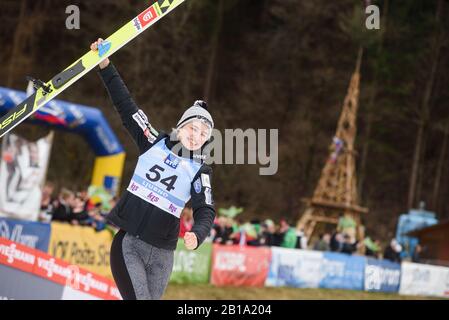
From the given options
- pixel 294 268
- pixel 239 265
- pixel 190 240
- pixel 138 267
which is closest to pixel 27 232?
pixel 239 265

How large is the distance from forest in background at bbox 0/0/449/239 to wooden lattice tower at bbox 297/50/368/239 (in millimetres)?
3688

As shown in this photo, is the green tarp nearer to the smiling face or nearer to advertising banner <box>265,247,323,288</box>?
advertising banner <box>265,247,323,288</box>

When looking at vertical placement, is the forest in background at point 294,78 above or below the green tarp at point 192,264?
above

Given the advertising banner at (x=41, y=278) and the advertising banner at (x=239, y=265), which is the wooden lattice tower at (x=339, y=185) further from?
the advertising banner at (x=41, y=278)

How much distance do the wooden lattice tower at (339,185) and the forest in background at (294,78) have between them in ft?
12.1

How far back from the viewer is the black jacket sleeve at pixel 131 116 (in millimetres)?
5113

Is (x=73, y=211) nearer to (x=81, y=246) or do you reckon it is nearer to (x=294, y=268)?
(x=81, y=246)

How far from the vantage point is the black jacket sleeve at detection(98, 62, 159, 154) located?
5.11 m

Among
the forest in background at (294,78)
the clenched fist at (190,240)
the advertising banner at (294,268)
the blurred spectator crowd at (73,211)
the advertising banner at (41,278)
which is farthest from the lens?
the forest in background at (294,78)

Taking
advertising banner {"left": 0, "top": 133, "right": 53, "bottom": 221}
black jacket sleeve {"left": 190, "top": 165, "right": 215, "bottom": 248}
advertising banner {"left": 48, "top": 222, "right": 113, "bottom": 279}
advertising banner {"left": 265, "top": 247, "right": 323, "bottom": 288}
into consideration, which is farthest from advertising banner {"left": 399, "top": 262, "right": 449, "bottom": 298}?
black jacket sleeve {"left": 190, "top": 165, "right": 215, "bottom": 248}

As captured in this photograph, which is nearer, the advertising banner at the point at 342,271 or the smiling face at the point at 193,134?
the smiling face at the point at 193,134

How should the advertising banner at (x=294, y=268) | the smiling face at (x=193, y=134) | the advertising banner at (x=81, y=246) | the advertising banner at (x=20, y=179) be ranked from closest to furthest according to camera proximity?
the smiling face at (x=193, y=134), the advertising banner at (x=81, y=246), the advertising banner at (x=20, y=179), the advertising banner at (x=294, y=268)

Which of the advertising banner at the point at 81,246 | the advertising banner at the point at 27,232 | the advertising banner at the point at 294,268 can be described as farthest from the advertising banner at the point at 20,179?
the advertising banner at the point at 294,268

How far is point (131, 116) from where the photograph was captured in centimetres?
513
